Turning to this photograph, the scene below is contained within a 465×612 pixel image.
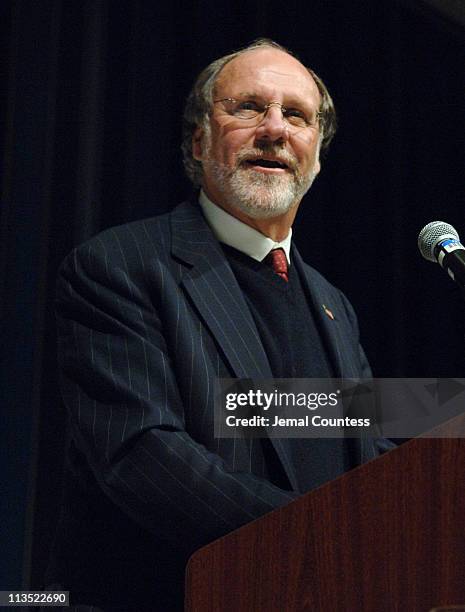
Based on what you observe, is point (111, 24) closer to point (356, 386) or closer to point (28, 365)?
point (28, 365)

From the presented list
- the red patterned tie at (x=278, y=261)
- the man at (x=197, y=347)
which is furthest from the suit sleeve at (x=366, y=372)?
the red patterned tie at (x=278, y=261)

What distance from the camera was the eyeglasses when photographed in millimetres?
1555

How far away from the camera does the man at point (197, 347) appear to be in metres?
1.04

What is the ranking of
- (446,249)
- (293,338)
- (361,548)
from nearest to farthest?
(361,548)
(446,249)
(293,338)

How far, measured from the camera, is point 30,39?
1.85 meters

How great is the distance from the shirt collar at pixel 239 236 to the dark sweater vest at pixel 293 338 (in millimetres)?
13

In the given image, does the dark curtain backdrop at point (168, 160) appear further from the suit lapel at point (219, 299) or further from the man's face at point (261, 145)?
the suit lapel at point (219, 299)

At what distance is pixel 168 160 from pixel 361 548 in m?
1.41

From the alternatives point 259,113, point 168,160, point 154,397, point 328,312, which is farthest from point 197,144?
point 154,397

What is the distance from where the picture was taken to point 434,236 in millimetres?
975

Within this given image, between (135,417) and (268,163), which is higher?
(268,163)

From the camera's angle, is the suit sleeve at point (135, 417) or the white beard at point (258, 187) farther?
the white beard at point (258, 187)

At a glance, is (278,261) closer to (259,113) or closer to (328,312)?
(328,312)

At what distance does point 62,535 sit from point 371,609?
0.63 meters
